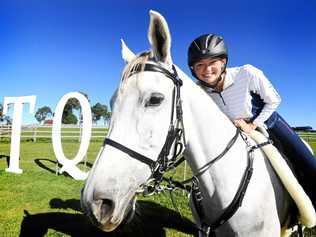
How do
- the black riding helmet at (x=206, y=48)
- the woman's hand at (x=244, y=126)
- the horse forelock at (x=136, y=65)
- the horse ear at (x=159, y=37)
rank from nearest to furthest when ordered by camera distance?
1. the horse ear at (x=159, y=37)
2. the horse forelock at (x=136, y=65)
3. the black riding helmet at (x=206, y=48)
4. the woman's hand at (x=244, y=126)

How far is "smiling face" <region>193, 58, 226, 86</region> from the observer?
338 cm

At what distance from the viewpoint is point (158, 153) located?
251cm

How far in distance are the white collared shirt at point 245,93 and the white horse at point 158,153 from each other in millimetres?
422

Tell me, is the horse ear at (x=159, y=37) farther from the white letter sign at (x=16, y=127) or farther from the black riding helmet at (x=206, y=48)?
the white letter sign at (x=16, y=127)

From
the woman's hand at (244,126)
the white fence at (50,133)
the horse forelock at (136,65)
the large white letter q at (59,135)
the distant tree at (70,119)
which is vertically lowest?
the woman's hand at (244,126)

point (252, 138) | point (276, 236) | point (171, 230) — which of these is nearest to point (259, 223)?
point (276, 236)

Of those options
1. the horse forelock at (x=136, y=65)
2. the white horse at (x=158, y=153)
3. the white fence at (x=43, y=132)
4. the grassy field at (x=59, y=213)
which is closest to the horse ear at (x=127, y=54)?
the white horse at (x=158, y=153)

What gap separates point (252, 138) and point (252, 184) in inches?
20.8

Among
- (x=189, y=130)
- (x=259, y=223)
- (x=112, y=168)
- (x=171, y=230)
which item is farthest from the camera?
(x=171, y=230)

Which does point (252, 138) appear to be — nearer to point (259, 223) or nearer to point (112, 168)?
point (259, 223)

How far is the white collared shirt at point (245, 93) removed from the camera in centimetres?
355

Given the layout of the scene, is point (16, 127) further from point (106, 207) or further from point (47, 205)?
point (106, 207)

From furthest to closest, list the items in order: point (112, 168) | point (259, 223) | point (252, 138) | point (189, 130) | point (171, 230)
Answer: point (171, 230) < point (252, 138) < point (259, 223) < point (189, 130) < point (112, 168)

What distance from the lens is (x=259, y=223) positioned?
3094 millimetres
